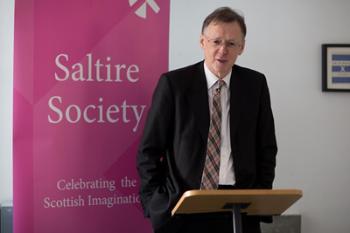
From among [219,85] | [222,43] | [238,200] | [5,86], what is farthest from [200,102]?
[5,86]

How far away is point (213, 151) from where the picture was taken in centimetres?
172

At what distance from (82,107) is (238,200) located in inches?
41.2

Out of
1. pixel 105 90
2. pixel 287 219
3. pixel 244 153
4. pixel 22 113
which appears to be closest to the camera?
pixel 244 153

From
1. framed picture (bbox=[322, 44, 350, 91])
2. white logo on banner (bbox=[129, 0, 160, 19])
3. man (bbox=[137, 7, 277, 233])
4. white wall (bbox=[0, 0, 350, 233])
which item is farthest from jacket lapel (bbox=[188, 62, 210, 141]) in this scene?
framed picture (bbox=[322, 44, 350, 91])

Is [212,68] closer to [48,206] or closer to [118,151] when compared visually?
[118,151]

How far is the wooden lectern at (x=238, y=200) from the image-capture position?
1180mm

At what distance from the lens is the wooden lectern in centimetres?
118

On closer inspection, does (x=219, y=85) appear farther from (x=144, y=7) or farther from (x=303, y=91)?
(x=303, y=91)

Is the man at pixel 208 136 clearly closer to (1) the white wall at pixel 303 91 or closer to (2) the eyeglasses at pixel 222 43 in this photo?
(2) the eyeglasses at pixel 222 43

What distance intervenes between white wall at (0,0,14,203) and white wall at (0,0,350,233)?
0.98 meters

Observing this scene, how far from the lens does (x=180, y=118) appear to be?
177 centimetres

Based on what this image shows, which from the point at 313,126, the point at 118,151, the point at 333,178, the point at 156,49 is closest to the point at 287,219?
the point at 333,178

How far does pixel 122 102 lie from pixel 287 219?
1.34 metres

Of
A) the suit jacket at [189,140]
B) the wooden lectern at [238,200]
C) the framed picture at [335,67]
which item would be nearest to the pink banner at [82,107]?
the suit jacket at [189,140]
